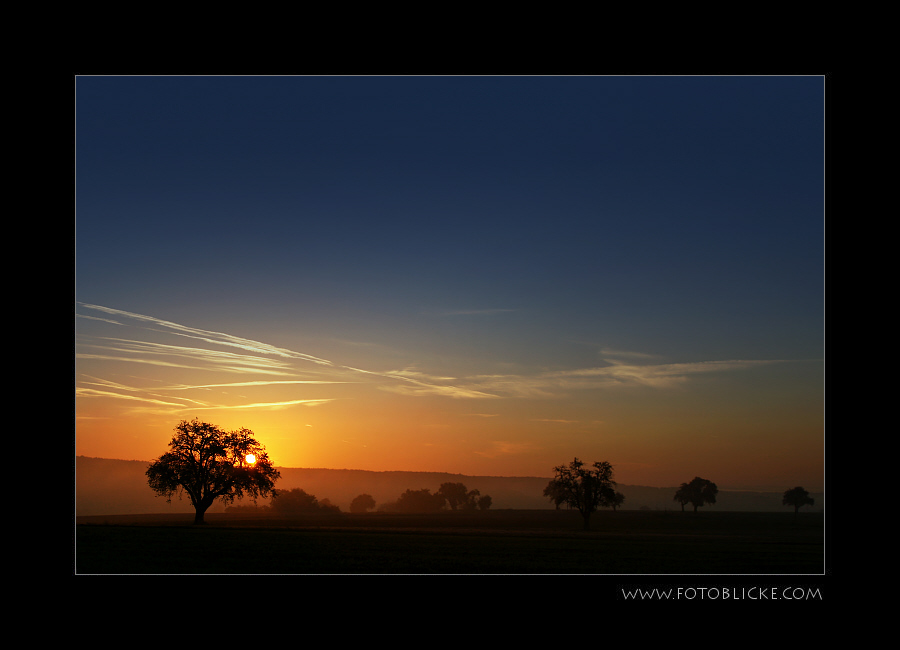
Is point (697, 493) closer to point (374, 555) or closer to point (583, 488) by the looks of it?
point (583, 488)

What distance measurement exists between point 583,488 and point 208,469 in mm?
28640

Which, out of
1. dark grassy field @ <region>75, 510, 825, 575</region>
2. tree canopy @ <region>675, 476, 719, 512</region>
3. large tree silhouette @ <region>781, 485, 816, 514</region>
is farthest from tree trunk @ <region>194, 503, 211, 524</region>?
large tree silhouette @ <region>781, 485, 816, 514</region>

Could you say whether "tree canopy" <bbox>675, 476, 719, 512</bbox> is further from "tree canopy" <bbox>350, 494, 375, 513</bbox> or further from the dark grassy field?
the dark grassy field

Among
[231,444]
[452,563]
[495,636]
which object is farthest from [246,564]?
[231,444]

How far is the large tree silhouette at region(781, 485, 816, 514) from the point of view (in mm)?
83812

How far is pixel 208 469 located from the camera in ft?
136

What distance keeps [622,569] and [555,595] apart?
1173 cm

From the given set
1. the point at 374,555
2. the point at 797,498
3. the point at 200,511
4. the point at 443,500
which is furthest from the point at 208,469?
the point at 797,498

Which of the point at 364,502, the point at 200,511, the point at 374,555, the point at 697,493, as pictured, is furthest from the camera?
the point at 364,502

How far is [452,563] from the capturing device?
19984mm

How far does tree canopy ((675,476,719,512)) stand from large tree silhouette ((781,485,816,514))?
12.2m

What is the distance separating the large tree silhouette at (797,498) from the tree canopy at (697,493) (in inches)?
482
